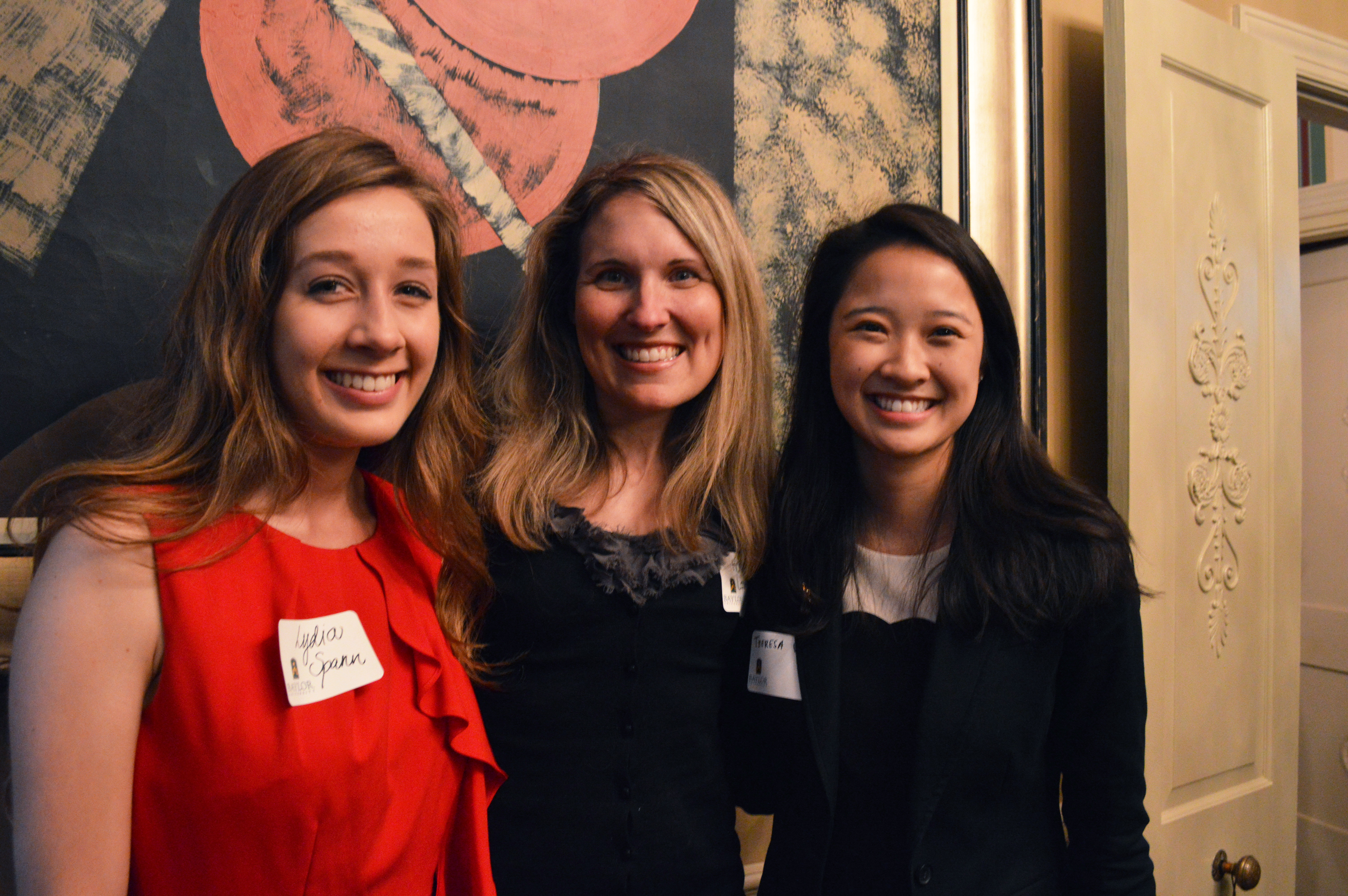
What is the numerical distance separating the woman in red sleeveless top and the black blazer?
0.56 m

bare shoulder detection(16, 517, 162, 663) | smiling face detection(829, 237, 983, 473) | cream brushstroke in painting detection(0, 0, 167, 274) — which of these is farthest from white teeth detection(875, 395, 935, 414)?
cream brushstroke in painting detection(0, 0, 167, 274)

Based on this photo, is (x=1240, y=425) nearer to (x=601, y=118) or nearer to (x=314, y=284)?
(x=601, y=118)

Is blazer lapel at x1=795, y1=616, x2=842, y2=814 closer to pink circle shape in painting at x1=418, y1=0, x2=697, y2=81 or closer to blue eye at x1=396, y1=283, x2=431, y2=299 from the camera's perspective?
blue eye at x1=396, y1=283, x2=431, y2=299

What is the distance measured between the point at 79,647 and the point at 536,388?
93 centimetres

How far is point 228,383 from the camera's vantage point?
44.8 inches

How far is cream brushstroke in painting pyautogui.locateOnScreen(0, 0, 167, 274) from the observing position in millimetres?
1289

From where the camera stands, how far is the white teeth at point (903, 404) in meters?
1.49

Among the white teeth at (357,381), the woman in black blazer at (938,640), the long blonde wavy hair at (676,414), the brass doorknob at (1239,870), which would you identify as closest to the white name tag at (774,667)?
the woman in black blazer at (938,640)

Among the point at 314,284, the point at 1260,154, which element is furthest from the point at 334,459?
the point at 1260,154

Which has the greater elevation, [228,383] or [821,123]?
[821,123]

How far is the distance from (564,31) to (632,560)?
1144mm

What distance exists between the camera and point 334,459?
4.23ft

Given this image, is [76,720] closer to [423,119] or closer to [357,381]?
[357,381]

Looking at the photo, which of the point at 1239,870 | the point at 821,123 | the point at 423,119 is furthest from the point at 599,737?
the point at 1239,870
